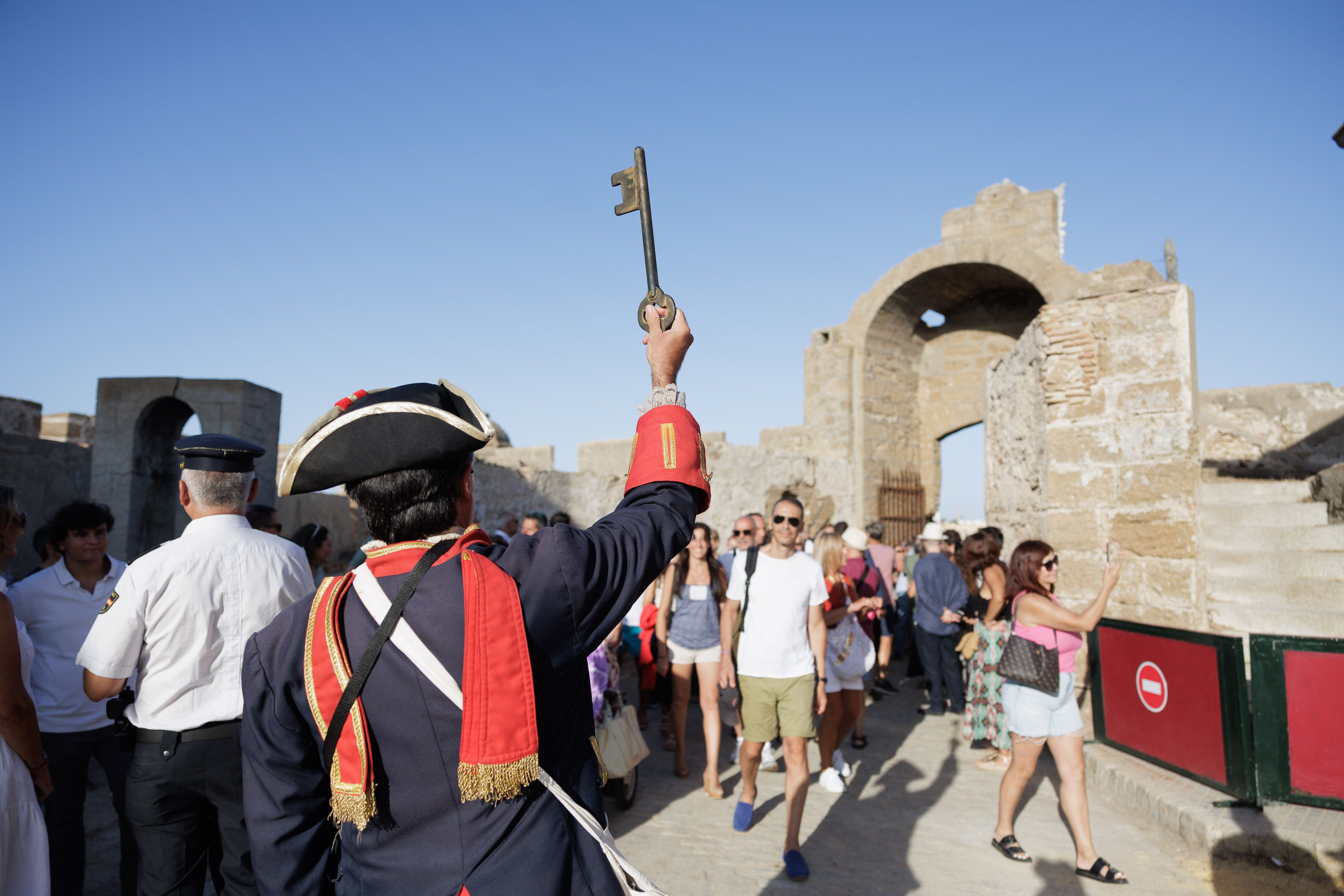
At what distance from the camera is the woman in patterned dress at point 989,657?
5949mm

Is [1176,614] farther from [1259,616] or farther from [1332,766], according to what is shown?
[1332,766]

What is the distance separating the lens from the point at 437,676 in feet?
4.79

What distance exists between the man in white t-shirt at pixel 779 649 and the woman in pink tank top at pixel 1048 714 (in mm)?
1037

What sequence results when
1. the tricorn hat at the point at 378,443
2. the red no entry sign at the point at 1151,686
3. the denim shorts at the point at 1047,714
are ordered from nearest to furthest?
the tricorn hat at the point at 378,443
the denim shorts at the point at 1047,714
the red no entry sign at the point at 1151,686

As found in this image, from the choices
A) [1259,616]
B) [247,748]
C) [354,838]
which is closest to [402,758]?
[354,838]

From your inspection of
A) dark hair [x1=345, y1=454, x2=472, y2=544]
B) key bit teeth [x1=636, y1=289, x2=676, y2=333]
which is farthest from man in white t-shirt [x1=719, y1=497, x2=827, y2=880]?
dark hair [x1=345, y1=454, x2=472, y2=544]

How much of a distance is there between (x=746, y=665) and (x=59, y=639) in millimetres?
3202

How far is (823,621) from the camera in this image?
15.6ft

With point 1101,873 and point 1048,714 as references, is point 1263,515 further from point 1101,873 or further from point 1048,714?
point 1101,873

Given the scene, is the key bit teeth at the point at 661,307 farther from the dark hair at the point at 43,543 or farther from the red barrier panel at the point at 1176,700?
the red barrier panel at the point at 1176,700

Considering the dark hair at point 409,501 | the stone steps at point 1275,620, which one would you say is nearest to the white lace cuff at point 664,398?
the dark hair at point 409,501

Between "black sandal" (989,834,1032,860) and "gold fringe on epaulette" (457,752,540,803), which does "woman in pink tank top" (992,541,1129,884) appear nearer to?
"black sandal" (989,834,1032,860)

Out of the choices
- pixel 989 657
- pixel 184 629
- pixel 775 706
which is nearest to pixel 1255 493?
pixel 989 657

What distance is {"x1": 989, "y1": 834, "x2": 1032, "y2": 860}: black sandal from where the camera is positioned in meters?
4.24
